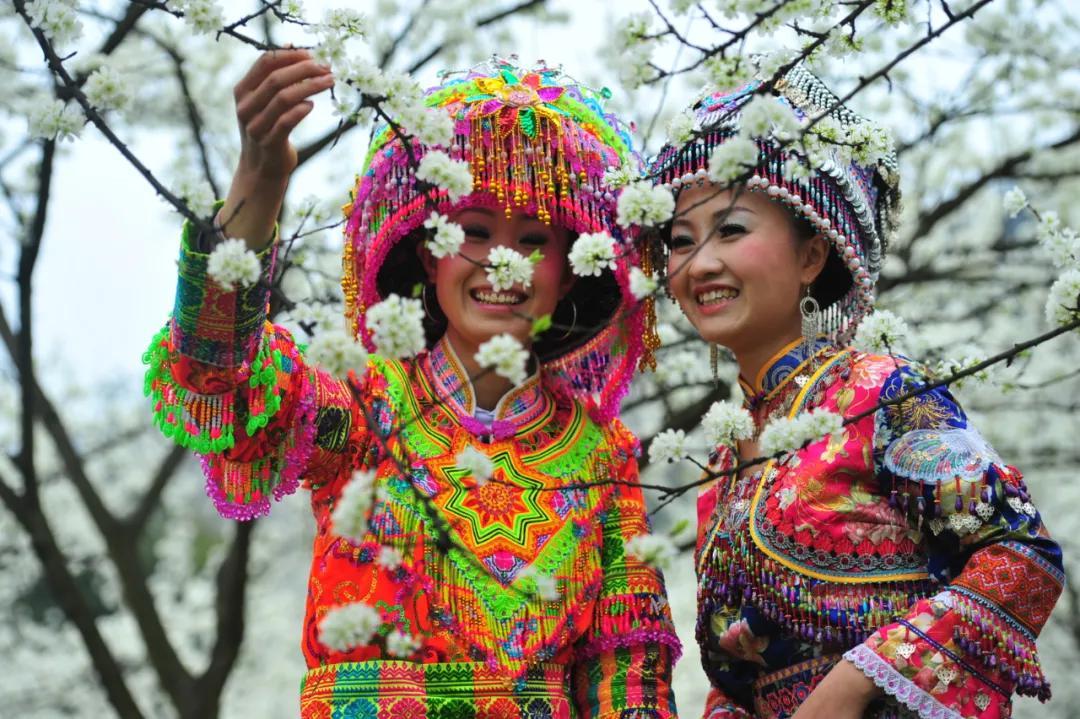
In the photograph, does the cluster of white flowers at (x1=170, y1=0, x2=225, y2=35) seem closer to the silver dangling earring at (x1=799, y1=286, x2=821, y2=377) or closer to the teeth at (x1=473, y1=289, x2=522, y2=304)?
the teeth at (x1=473, y1=289, x2=522, y2=304)

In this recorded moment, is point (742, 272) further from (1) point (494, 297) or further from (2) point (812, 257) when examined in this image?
(1) point (494, 297)

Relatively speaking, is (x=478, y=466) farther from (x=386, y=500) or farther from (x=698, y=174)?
(x=698, y=174)

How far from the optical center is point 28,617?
12625 millimetres

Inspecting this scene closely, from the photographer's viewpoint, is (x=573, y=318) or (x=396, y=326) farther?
(x=573, y=318)

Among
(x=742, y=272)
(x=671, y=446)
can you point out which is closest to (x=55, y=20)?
(x=671, y=446)

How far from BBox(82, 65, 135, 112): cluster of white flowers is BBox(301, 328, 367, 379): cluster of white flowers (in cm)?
55

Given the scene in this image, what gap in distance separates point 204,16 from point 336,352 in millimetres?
605

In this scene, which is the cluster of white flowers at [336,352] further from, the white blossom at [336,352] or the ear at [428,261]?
the ear at [428,261]

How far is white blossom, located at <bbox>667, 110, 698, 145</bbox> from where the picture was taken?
2580 millimetres

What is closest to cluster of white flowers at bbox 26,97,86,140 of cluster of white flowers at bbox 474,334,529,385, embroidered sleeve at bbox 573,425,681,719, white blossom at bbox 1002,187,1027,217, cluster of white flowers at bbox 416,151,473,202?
cluster of white flowers at bbox 416,151,473,202

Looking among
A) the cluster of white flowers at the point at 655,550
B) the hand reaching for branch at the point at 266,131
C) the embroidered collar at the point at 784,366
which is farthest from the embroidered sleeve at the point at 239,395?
the embroidered collar at the point at 784,366

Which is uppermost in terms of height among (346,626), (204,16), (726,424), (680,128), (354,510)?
(204,16)

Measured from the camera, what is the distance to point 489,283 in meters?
2.85

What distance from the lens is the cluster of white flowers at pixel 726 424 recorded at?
2594 mm
